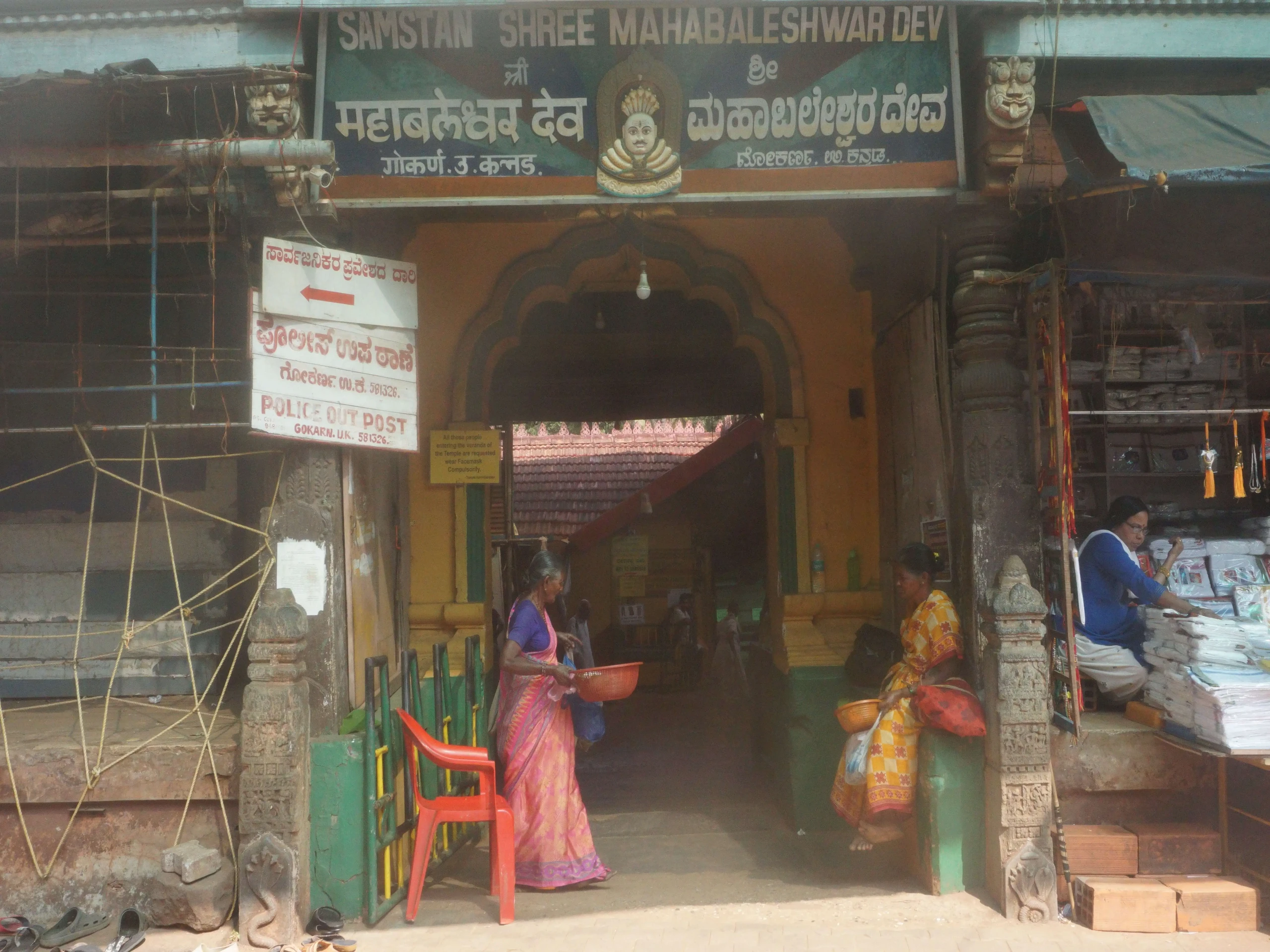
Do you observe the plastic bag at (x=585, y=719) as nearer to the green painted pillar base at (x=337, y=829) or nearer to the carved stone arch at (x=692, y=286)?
the carved stone arch at (x=692, y=286)

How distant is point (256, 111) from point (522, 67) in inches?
47.4

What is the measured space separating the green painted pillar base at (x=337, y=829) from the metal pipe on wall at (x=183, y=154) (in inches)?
102

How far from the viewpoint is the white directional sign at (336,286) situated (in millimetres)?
4602

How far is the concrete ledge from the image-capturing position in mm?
4723

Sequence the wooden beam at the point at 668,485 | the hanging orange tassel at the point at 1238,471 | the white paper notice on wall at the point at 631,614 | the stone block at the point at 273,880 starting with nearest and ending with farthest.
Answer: the stone block at the point at 273,880
the hanging orange tassel at the point at 1238,471
the wooden beam at the point at 668,485
the white paper notice on wall at the point at 631,614

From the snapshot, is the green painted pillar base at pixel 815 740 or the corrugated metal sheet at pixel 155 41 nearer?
the corrugated metal sheet at pixel 155 41

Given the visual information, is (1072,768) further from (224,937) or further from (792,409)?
(224,937)

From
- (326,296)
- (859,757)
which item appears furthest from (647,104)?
(859,757)

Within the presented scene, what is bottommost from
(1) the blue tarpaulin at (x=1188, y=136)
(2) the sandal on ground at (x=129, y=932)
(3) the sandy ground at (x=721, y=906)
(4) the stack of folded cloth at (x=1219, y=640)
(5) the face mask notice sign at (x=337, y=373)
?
(3) the sandy ground at (x=721, y=906)

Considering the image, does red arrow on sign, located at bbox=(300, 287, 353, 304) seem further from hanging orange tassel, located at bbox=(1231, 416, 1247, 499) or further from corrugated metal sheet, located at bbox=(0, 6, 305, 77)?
hanging orange tassel, located at bbox=(1231, 416, 1247, 499)

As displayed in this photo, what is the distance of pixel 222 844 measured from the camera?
15.2 feet

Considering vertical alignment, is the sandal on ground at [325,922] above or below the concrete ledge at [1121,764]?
below

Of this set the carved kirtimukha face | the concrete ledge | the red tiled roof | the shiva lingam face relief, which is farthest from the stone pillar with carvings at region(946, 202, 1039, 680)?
the red tiled roof

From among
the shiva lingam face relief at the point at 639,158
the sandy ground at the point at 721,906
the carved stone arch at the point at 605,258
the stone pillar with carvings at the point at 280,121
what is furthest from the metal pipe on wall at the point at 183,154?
the sandy ground at the point at 721,906
